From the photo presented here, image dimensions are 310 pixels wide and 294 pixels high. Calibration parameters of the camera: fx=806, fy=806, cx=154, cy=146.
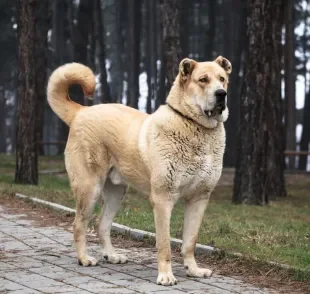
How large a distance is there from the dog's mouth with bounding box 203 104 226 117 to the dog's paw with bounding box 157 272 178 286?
1451mm

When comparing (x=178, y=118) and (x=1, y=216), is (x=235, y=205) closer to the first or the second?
(x=1, y=216)

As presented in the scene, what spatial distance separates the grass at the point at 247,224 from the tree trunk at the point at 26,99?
2.81 feet

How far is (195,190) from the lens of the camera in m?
7.43

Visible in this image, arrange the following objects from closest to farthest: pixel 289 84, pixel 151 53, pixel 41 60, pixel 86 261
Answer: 1. pixel 86 261
2. pixel 41 60
3. pixel 289 84
4. pixel 151 53

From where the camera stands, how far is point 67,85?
335 inches

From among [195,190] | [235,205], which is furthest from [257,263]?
[235,205]

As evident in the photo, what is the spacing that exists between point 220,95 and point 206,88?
156 millimetres

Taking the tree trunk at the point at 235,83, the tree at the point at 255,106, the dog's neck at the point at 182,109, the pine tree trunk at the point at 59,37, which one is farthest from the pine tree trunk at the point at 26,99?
the pine tree trunk at the point at 59,37

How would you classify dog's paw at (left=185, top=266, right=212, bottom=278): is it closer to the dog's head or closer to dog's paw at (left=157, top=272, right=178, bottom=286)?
dog's paw at (left=157, top=272, right=178, bottom=286)

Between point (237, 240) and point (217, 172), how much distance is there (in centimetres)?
195

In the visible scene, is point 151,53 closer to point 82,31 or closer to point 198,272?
point 82,31

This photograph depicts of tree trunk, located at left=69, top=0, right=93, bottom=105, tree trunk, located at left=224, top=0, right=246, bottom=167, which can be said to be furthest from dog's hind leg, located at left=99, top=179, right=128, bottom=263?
tree trunk, located at left=69, top=0, right=93, bottom=105

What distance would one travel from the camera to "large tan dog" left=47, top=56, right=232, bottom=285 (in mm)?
7191

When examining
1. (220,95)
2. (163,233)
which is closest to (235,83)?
(163,233)
